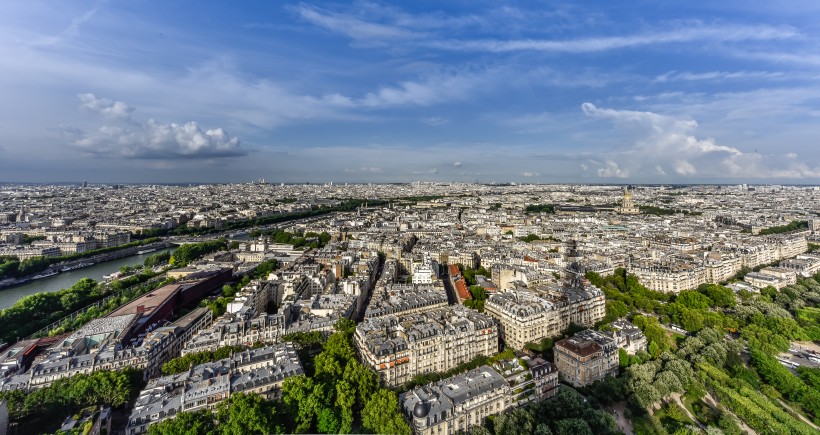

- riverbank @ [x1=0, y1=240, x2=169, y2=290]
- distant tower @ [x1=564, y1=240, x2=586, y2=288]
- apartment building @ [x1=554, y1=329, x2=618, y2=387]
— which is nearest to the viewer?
apartment building @ [x1=554, y1=329, x2=618, y2=387]

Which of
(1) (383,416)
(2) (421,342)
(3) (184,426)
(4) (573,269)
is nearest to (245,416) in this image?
(3) (184,426)

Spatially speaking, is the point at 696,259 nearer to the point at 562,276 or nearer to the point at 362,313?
the point at 562,276

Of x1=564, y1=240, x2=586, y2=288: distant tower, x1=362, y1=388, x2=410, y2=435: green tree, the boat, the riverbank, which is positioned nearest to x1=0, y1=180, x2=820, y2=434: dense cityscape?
x1=362, y1=388, x2=410, y2=435: green tree

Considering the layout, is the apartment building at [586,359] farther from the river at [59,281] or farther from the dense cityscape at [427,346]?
the river at [59,281]

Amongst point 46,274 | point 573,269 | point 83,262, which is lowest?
point 46,274

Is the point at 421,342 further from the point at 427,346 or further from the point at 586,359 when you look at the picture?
the point at 586,359

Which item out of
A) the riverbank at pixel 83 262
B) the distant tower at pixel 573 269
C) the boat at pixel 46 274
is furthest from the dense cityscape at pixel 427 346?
the distant tower at pixel 573 269

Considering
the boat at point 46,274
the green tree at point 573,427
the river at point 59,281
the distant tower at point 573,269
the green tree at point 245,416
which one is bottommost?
the river at point 59,281

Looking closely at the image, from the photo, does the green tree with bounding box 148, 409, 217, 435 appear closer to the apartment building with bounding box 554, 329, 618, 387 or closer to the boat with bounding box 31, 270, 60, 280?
the apartment building with bounding box 554, 329, 618, 387
